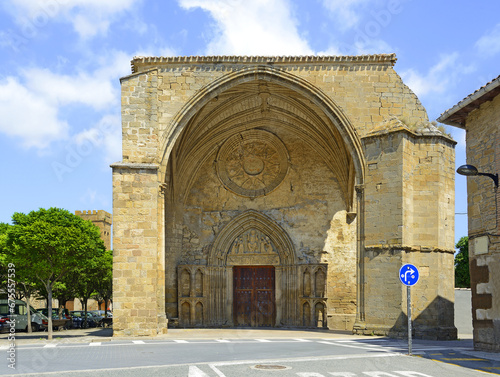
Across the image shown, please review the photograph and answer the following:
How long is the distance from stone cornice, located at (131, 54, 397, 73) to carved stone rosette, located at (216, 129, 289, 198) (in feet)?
17.0

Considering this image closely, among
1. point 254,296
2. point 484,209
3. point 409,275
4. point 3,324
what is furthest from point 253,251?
point 409,275

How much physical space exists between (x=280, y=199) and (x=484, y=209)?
11.3 meters

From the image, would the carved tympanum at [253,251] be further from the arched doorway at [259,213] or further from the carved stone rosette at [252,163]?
the carved stone rosette at [252,163]

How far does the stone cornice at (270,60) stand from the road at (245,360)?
829cm

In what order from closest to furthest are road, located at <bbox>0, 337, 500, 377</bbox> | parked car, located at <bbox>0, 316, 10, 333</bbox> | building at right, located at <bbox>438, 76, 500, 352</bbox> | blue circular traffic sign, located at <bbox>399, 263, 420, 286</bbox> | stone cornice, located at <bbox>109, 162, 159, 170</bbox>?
road, located at <bbox>0, 337, 500, 377</bbox> < blue circular traffic sign, located at <bbox>399, 263, 420, 286</bbox> < building at right, located at <bbox>438, 76, 500, 352</bbox> < stone cornice, located at <bbox>109, 162, 159, 170</bbox> < parked car, located at <bbox>0, 316, 10, 333</bbox>

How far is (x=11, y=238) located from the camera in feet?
63.6

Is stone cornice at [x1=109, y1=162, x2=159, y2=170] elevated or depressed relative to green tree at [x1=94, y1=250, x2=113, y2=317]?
elevated

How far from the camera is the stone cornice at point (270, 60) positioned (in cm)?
1744

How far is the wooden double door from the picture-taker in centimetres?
2217

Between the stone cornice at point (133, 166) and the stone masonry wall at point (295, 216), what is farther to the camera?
the stone masonry wall at point (295, 216)

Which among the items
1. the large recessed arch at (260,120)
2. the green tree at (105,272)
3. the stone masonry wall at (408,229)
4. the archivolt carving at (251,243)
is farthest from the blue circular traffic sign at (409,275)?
the green tree at (105,272)

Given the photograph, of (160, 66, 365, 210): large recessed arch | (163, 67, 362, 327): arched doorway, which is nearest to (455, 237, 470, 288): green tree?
(163, 67, 362, 327): arched doorway

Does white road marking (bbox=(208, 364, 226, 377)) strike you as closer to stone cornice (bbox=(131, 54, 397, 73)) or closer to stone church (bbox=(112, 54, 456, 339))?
stone church (bbox=(112, 54, 456, 339))

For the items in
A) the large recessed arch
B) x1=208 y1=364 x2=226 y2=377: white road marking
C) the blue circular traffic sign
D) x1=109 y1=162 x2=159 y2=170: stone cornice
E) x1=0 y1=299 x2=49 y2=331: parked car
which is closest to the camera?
x1=208 y1=364 x2=226 y2=377: white road marking
